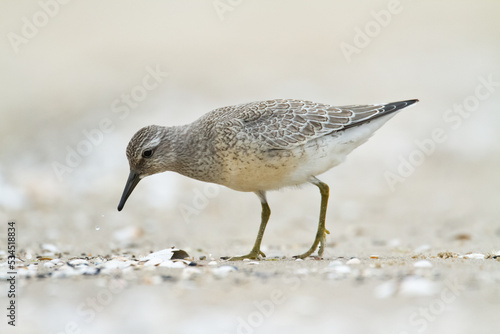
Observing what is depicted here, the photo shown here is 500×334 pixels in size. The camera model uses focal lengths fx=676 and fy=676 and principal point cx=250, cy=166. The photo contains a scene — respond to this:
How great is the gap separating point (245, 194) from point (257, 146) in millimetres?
4932

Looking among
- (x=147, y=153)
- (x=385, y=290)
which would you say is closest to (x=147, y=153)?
(x=147, y=153)

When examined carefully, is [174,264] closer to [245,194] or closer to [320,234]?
[320,234]

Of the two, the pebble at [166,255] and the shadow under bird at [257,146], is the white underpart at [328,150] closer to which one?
the shadow under bird at [257,146]

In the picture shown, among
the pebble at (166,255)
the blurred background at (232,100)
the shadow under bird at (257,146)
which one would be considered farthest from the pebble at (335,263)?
the blurred background at (232,100)

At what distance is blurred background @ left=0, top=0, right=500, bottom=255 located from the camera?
1100 cm

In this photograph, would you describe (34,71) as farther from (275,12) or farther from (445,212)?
(445,212)

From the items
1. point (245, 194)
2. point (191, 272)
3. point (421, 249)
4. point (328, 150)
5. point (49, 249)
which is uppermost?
point (328, 150)

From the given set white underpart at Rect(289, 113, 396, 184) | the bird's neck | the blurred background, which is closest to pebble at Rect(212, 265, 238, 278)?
the bird's neck

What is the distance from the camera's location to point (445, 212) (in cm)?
1119

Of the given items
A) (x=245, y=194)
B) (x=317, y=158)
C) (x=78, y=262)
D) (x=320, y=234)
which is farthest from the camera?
(x=245, y=194)

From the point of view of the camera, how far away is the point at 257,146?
745 cm

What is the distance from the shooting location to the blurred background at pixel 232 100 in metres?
11.0

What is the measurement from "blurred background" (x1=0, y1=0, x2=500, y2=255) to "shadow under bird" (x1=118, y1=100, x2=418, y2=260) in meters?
1.68

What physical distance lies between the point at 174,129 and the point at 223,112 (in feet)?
2.03
